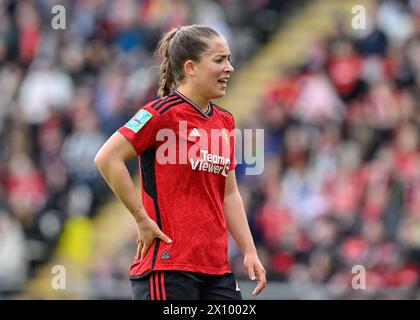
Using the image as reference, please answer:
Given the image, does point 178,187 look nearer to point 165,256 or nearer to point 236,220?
point 165,256

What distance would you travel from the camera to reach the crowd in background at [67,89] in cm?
1372

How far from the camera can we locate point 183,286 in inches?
234

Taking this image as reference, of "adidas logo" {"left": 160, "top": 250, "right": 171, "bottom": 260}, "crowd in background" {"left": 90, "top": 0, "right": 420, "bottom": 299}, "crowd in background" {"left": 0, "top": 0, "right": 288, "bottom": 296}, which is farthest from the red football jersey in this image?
"crowd in background" {"left": 0, "top": 0, "right": 288, "bottom": 296}

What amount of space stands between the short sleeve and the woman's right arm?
0.03 metres

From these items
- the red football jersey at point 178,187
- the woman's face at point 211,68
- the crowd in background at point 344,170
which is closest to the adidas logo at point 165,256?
the red football jersey at point 178,187

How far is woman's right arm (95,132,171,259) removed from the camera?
19.5 ft

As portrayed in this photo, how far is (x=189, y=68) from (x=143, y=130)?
1.54ft

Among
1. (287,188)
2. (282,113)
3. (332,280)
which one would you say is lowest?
(332,280)

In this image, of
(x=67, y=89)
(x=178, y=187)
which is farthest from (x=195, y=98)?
(x=67, y=89)

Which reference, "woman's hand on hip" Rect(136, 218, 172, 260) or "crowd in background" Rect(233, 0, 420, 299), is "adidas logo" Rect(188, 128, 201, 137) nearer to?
"woman's hand on hip" Rect(136, 218, 172, 260)

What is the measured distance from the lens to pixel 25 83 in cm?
1526
